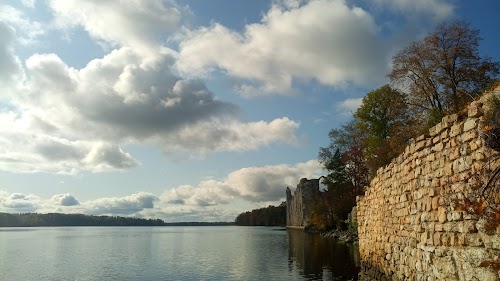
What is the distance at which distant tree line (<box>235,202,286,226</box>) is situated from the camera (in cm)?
16062

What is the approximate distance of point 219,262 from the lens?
27.4 metres

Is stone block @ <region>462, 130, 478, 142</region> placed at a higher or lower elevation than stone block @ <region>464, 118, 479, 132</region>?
lower

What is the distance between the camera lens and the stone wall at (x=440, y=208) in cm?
727

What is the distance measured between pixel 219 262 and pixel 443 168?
2086cm

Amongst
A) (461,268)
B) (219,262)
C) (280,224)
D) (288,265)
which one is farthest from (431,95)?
(280,224)

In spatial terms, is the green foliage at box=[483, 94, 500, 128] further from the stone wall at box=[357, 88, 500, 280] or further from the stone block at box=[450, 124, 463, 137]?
the stone block at box=[450, 124, 463, 137]

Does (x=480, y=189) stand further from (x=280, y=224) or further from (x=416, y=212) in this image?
(x=280, y=224)

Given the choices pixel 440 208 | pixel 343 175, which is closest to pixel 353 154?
pixel 343 175

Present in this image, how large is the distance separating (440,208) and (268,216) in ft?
515

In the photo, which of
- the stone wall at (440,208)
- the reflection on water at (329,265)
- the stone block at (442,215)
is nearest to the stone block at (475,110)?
the stone wall at (440,208)

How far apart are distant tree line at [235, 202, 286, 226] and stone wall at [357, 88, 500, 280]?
14645 centimetres

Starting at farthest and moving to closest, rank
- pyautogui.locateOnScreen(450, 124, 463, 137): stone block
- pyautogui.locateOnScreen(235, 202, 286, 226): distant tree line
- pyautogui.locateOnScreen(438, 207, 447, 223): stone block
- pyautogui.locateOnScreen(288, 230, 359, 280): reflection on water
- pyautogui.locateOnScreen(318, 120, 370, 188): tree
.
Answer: pyautogui.locateOnScreen(235, 202, 286, 226): distant tree line, pyautogui.locateOnScreen(318, 120, 370, 188): tree, pyautogui.locateOnScreen(288, 230, 359, 280): reflection on water, pyautogui.locateOnScreen(438, 207, 447, 223): stone block, pyautogui.locateOnScreen(450, 124, 463, 137): stone block

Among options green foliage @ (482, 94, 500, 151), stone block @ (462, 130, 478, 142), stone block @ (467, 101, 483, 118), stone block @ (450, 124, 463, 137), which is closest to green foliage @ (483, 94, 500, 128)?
green foliage @ (482, 94, 500, 151)

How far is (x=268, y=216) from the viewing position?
536 feet
